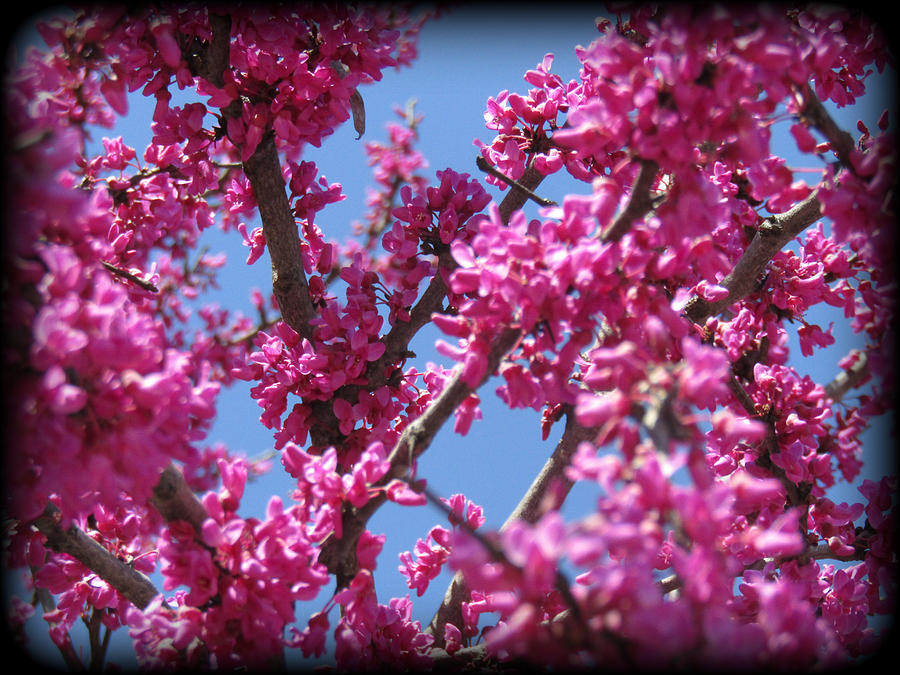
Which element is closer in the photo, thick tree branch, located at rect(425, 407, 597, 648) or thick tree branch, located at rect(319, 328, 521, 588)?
thick tree branch, located at rect(319, 328, 521, 588)

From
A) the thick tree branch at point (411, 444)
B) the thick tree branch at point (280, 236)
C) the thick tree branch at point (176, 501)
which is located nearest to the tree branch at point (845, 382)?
the thick tree branch at point (411, 444)

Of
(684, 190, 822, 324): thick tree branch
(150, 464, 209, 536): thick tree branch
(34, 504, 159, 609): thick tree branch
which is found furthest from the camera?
(684, 190, 822, 324): thick tree branch

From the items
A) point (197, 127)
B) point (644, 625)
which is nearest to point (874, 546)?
point (644, 625)

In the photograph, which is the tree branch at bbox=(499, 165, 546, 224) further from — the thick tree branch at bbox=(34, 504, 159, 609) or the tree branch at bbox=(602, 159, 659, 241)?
the thick tree branch at bbox=(34, 504, 159, 609)

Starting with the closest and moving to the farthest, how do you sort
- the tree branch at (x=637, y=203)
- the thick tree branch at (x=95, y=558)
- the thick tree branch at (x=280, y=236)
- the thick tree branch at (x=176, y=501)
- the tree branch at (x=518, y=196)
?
the tree branch at (x=637, y=203) → the thick tree branch at (x=176, y=501) → the thick tree branch at (x=95, y=558) → the thick tree branch at (x=280, y=236) → the tree branch at (x=518, y=196)

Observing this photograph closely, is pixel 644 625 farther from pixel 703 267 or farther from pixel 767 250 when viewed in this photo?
pixel 767 250

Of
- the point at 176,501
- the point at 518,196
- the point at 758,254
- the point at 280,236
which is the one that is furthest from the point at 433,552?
the point at 758,254

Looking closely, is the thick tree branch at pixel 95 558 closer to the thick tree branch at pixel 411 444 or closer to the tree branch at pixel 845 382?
the thick tree branch at pixel 411 444

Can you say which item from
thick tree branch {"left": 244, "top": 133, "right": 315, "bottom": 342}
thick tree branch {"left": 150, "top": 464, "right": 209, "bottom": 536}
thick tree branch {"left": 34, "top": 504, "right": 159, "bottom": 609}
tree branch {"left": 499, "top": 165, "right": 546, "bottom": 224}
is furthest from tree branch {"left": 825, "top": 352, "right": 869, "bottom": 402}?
thick tree branch {"left": 34, "top": 504, "right": 159, "bottom": 609}

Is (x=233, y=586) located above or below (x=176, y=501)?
below

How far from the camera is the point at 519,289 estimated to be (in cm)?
160

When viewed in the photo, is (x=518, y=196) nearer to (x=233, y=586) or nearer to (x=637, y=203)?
(x=637, y=203)

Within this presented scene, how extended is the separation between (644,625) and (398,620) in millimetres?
1178

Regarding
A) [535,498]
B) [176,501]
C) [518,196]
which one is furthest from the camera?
[518,196]
